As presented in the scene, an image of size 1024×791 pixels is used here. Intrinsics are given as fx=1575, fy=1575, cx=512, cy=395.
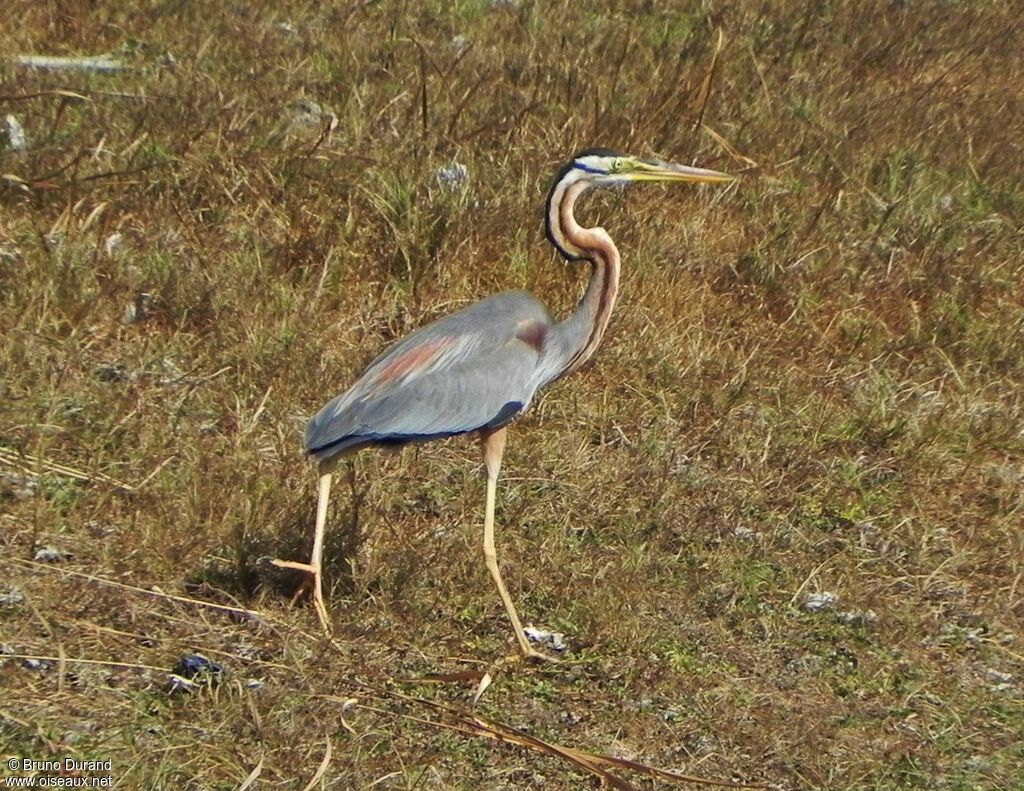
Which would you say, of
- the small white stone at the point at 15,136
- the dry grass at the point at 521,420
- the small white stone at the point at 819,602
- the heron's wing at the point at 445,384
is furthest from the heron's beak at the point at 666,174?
the small white stone at the point at 15,136

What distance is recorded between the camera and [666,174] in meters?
5.04

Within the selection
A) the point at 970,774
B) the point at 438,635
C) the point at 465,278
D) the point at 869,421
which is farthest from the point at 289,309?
the point at 970,774

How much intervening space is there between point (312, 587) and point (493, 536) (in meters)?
0.62

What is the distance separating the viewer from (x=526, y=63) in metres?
7.84

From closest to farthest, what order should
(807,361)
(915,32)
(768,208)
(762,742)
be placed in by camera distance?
1. (762,742)
2. (807,361)
3. (768,208)
4. (915,32)

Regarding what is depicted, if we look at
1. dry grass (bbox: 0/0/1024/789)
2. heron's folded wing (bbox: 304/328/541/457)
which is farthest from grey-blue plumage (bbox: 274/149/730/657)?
dry grass (bbox: 0/0/1024/789)

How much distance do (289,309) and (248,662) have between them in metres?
1.96

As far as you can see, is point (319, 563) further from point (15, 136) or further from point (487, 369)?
point (15, 136)

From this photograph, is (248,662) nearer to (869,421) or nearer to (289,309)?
(289,309)

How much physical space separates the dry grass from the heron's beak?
85 cm

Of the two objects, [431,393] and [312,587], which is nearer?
[312,587]

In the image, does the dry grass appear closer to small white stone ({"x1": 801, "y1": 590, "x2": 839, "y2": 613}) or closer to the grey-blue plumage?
small white stone ({"x1": 801, "y1": 590, "x2": 839, "y2": 613})

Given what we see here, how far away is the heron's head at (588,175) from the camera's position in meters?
4.75

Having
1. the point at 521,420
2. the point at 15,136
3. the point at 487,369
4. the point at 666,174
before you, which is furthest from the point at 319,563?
the point at 15,136
